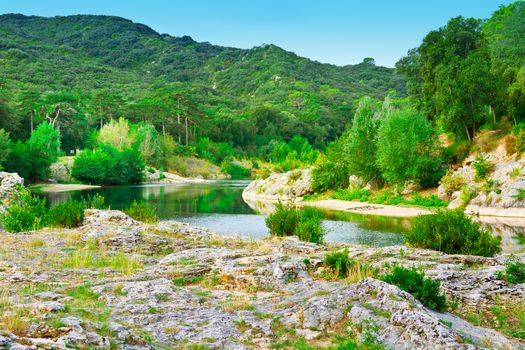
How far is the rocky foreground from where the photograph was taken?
5719 mm

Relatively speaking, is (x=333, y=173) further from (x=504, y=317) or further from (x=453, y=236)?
(x=504, y=317)

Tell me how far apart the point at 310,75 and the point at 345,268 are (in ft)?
625

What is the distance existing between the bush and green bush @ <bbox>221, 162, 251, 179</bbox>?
9345 centimetres

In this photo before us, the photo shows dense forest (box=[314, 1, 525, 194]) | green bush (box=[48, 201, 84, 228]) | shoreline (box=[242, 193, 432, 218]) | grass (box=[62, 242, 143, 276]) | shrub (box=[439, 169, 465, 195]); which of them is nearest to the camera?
grass (box=[62, 242, 143, 276])

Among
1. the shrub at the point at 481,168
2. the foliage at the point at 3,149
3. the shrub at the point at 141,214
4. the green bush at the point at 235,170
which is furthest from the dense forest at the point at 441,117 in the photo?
the green bush at the point at 235,170

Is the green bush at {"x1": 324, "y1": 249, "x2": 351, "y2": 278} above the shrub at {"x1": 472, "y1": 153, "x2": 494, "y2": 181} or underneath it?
underneath

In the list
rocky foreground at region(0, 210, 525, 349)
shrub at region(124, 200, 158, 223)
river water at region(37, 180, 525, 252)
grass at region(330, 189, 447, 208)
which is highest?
rocky foreground at region(0, 210, 525, 349)

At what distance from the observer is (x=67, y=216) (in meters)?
18.8

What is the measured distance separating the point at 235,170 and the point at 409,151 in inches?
2823

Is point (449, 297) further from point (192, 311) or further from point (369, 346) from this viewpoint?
point (192, 311)

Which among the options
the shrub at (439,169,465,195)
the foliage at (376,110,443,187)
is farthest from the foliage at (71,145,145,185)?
the shrub at (439,169,465,195)

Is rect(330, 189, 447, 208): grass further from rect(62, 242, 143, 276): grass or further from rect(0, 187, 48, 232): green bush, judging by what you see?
rect(62, 242, 143, 276): grass

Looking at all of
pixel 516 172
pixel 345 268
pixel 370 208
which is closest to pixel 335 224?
pixel 370 208

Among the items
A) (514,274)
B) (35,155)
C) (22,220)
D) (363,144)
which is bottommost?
(22,220)
